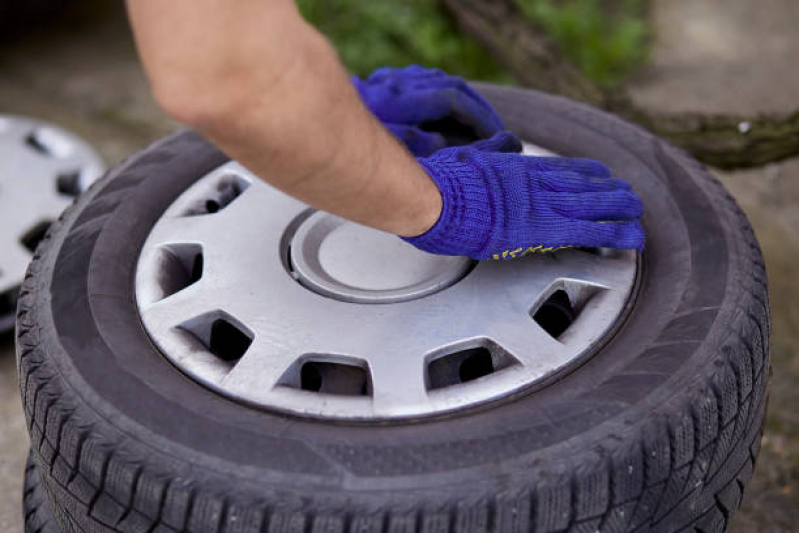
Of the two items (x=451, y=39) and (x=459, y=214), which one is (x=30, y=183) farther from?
(x=459, y=214)

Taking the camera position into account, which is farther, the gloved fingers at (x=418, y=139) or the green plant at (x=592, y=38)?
the green plant at (x=592, y=38)

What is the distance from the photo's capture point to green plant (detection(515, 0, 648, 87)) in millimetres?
3256

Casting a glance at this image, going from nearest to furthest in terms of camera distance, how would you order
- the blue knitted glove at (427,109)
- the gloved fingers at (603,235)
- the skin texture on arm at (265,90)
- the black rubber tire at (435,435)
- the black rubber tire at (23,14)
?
the skin texture on arm at (265,90) → the black rubber tire at (435,435) → the gloved fingers at (603,235) → the blue knitted glove at (427,109) → the black rubber tire at (23,14)

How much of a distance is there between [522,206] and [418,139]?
0.34 m

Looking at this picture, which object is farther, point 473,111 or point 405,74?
point 405,74

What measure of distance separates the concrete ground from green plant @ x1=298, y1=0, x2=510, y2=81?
2.05ft

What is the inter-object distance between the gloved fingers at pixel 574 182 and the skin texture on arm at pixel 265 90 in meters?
0.45

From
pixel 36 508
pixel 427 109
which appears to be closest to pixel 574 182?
pixel 427 109

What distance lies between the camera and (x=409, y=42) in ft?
11.0

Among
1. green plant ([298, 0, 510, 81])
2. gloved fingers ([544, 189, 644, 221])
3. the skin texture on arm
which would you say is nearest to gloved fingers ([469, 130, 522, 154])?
gloved fingers ([544, 189, 644, 221])

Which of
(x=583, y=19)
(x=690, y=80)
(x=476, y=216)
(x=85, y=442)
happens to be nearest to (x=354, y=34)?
(x=583, y=19)

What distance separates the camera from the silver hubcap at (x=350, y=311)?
1247 millimetres

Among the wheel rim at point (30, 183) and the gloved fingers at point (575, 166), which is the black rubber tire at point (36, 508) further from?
the gloved fingers at point (575, 166)

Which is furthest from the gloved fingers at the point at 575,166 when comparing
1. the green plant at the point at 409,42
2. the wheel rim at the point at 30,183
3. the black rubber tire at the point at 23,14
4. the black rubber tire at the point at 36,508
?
the black rubber tire at the point at 23,14
